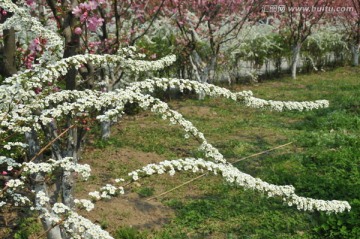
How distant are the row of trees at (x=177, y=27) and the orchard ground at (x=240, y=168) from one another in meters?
1.27

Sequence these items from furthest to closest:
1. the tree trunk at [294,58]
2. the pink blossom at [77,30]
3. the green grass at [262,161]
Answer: the tree trunk at [294,58]
the green grass at [262,161]
the pink blossom at [77,30]

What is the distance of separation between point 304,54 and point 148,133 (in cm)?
905

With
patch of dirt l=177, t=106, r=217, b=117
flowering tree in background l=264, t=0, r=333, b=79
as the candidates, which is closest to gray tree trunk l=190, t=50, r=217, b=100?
patch of dirt l=177, t=106, r=217, b=117

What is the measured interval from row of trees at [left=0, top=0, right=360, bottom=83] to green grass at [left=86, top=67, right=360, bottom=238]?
4.50 ft

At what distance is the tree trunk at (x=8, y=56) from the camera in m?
3.62

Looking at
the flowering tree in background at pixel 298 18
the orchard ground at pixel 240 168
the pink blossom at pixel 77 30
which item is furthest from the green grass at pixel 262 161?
the flowering tree in background at pixel 298 18

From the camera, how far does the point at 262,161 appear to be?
6316 mm

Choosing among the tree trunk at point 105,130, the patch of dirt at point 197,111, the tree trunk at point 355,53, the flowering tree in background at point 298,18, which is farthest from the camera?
the tree trunk at point 355,53

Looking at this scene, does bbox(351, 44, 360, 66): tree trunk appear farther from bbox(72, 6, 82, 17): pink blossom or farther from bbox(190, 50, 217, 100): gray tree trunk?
bbox(72, 6, 82, 17): pink blossom

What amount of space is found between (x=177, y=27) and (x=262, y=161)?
550 cm

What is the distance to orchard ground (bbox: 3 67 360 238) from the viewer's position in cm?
457

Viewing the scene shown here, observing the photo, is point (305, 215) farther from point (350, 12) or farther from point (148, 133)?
point (350, 12)

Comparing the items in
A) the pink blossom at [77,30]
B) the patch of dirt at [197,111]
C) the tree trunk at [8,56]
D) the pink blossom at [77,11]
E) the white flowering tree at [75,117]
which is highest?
the pink blossom at [77,11]

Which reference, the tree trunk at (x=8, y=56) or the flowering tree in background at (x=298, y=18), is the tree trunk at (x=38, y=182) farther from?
the flowering tree in background at (x=298, y=18)
